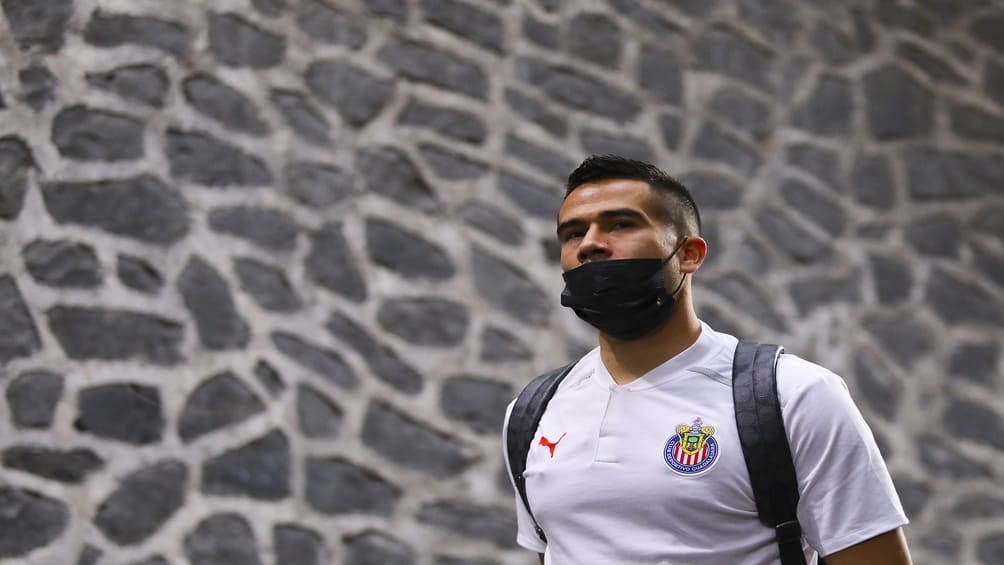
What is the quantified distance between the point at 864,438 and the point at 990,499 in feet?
9.57

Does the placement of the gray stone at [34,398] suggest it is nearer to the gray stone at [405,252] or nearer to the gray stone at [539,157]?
the gray stone at [405,252]

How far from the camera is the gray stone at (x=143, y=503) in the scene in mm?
3014

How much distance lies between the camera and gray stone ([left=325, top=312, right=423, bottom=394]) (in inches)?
133

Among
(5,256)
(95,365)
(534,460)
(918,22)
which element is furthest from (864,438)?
(918,22)

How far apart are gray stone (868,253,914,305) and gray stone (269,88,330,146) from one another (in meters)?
2.15

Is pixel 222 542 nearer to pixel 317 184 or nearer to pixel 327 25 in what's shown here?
pixel 317 184

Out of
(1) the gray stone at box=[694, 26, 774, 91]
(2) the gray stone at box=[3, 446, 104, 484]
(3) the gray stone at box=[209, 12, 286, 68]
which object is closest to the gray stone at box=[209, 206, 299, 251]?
(3) the gray stone at box=[209, 12, 286, 68]

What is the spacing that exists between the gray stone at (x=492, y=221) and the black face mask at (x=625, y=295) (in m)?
2.02

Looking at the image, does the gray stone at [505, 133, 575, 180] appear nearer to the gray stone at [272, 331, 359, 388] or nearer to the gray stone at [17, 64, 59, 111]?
the gray stone at [272, 331, 359, 388]

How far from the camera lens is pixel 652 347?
1.59 metres

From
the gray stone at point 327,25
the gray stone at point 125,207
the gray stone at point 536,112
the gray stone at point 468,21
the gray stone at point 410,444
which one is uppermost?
the gray stone at point 468,21

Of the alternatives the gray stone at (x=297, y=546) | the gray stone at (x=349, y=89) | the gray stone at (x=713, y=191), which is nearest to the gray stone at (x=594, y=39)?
the gray stone at (x=713, y=191)

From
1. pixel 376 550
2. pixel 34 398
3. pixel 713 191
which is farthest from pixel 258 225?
pixel 713 191

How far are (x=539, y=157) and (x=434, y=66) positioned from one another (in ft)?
1.63
